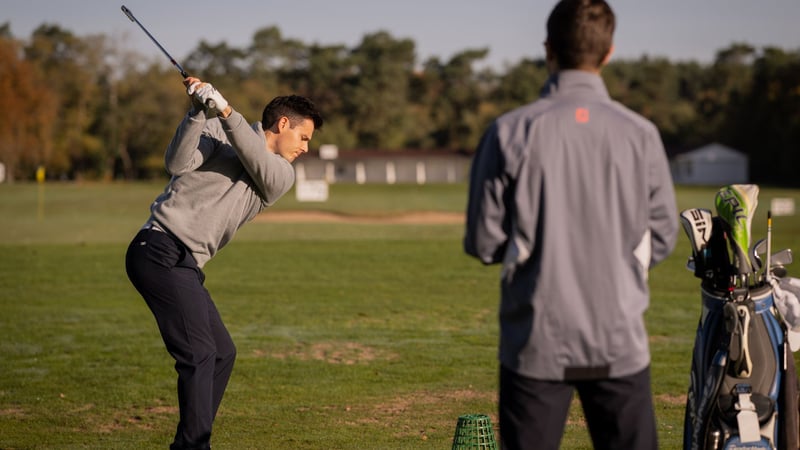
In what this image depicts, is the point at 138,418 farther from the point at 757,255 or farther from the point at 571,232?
the point at 571,232

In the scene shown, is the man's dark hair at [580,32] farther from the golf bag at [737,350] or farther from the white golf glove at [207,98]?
the white golf glove at [207,98]

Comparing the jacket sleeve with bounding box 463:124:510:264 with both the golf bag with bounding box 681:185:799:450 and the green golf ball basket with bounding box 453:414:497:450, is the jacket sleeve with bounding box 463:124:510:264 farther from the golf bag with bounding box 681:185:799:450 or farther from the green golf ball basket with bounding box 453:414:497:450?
the green golf ball basket with bounding box 453:414:497:450

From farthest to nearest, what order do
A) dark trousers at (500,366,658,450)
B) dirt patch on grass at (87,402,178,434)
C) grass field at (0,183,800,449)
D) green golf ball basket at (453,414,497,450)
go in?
dirt patch on grass at (87,402,178,434)
grass field at (0,183,800,449)
green golf ball basket at (453,414,497,450)
dark trousers at (500,366,658,450)

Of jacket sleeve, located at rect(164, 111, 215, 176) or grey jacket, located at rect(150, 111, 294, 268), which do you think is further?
grey jacket, located at rect(150, 111, 294, 268)

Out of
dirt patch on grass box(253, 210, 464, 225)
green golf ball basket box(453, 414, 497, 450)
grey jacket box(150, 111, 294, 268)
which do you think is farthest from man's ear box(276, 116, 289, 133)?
dirt patch on grass box(253, 210, 464, 225)

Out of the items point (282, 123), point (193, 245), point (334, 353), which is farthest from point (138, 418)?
point (282, 123)

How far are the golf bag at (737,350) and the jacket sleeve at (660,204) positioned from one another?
1.23 meters

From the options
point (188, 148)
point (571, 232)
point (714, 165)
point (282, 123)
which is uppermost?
point (282, 123)

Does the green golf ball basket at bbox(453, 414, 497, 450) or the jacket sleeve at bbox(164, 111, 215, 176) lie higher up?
the jacket sleeve at bbox(164, 111, 215, 176)

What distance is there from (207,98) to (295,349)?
621 centimetres

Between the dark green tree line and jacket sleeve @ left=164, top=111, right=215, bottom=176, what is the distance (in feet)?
274

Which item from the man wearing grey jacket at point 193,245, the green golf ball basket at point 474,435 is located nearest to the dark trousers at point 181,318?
the man wearing grey jacket at point 193,245

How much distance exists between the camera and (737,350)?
15.9 feet

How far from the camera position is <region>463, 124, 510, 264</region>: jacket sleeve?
3.67 meters
